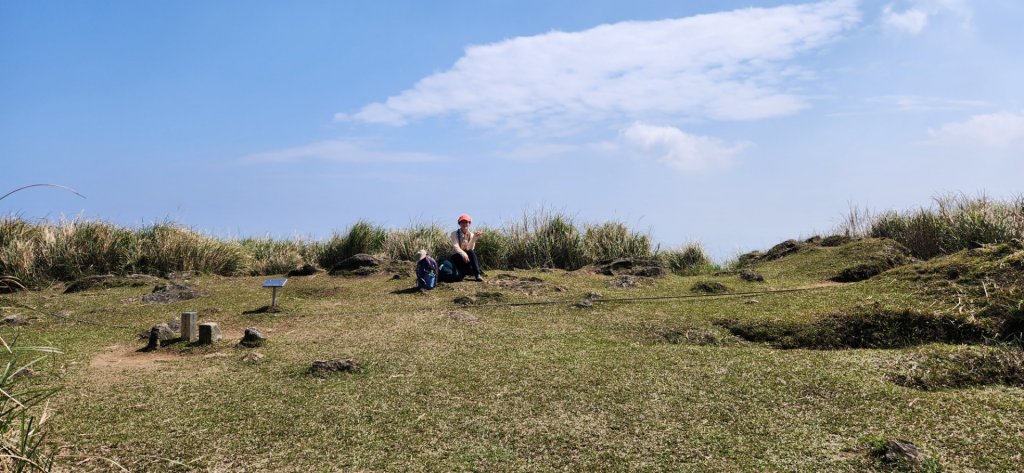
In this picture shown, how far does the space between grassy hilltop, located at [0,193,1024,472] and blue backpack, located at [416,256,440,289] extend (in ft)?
0.73

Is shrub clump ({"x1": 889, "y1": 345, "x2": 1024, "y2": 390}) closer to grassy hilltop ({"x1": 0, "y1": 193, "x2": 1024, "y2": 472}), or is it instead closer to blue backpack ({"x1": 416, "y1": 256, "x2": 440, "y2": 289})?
grassy hilltop ({"x1": 0, "y1": 193, "x2": 1024, "y2": 472})

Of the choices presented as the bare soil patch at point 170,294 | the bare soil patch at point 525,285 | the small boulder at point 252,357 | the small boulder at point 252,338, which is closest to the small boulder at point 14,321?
the bare soil patch at point 170,294

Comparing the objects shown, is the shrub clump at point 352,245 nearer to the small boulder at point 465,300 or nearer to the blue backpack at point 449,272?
the blue backpack at point 449,272

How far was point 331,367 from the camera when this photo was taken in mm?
5379

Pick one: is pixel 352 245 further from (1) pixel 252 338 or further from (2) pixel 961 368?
(2) pixel 961 368

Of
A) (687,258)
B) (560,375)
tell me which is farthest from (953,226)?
(560,375)

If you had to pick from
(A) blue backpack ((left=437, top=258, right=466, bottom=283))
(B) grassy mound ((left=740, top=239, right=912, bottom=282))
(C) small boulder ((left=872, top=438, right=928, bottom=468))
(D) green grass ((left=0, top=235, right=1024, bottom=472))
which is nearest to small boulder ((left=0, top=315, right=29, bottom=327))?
(D) green grass ((left=0, top=235, right=1024, bottom=472))

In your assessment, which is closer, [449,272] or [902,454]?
[902,454]

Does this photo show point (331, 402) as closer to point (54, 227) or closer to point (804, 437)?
point (804, 437)

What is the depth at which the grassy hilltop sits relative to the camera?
3.81 meters

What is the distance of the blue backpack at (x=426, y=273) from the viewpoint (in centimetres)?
999

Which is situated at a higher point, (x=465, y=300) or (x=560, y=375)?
(x=465, y=300)

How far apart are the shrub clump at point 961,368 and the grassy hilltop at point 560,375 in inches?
0.7

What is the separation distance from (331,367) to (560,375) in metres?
1.70
